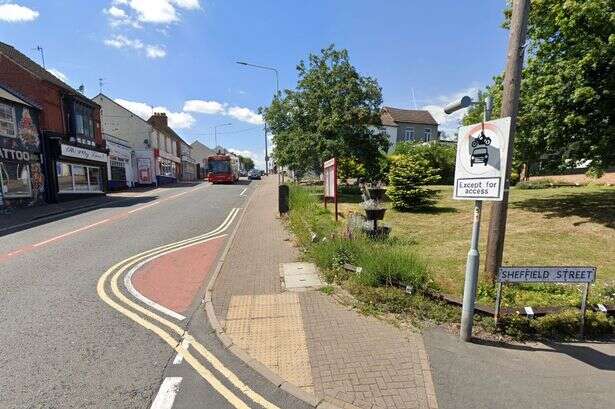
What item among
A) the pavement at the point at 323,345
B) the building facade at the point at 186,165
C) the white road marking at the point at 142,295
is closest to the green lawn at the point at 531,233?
the pavement at the point at 323,345

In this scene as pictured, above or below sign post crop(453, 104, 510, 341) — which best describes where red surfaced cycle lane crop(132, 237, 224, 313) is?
below

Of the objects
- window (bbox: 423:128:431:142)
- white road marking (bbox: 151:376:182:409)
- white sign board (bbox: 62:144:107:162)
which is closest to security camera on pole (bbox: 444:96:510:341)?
white road marking (bbox: 151:376:182:409)

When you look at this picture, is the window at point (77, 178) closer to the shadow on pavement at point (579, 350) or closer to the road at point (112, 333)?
the road at point (112, 333)

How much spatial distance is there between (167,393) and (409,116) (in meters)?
58.0

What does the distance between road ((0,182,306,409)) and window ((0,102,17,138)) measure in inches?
444

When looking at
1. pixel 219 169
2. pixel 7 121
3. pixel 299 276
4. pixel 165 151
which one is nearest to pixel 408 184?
pixel 299 276

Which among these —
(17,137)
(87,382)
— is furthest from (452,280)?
(17,137)

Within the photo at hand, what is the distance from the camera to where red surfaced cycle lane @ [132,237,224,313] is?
629 centimetres

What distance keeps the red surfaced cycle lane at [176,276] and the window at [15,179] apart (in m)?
14.1

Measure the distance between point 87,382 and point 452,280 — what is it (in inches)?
Answer: 226

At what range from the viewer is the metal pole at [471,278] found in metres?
4.36

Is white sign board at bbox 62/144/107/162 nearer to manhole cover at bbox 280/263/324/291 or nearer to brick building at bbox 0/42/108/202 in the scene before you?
brick building at bbox 0/42/108/202

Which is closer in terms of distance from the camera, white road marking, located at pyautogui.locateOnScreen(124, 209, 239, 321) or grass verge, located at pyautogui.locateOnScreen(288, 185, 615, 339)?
grass verge, located at pyautogui.locateOnScreen(288, 185, 615, 339)

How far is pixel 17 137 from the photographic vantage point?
18797 mm
